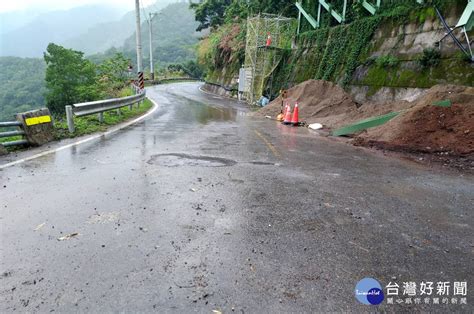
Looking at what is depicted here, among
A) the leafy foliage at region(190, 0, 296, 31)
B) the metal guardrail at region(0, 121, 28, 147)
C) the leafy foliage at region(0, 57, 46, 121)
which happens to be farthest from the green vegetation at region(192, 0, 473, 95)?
the leafy foliage at region(0, 57, 46, 121)

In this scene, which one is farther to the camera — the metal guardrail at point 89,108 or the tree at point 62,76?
the tree at point 62,76

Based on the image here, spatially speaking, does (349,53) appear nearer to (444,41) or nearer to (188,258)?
(444,41)

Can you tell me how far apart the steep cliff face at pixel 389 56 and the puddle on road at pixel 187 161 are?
9.94 meters

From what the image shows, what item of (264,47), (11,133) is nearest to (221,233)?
(11,133)

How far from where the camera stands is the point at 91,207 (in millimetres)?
4539

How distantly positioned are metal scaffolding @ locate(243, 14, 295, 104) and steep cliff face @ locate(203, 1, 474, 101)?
4165 millimetres

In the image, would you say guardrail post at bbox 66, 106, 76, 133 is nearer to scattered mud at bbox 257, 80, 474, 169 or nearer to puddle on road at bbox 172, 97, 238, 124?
puddle on road at bbox 172, 97, 238, 124

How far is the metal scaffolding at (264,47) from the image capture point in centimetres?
2772

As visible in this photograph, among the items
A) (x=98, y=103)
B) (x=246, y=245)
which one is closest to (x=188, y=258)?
(x=246, y=245)

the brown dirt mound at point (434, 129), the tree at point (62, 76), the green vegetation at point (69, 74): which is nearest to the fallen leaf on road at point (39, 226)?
the brown dirt mound at point (434, 129)

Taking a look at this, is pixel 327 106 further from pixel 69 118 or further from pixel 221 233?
pixel 221 233

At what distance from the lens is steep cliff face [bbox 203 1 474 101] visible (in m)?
13.6

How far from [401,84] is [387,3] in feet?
18.8

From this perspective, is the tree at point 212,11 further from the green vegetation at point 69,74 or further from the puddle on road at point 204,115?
the puddle on road at point 204,115
